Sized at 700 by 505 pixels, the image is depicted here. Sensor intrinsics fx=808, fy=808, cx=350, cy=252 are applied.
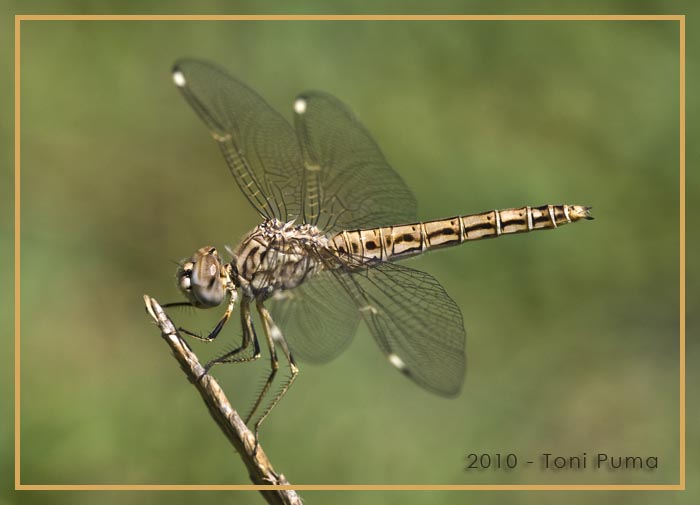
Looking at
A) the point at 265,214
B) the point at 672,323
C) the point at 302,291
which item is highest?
the point at 265,214

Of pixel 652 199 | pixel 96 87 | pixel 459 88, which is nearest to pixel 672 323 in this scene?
pixel 652 199

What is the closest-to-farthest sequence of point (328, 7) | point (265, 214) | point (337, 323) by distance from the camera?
point (337, 323) < point (265, 214) < point (328, 7)

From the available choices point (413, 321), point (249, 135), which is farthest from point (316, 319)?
point (249, 135)

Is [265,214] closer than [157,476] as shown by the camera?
Yes

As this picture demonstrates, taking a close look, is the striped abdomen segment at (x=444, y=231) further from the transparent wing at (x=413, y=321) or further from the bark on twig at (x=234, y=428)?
the bark on twig at (x=234, y=428)

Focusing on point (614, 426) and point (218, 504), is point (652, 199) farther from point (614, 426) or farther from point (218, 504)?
point (218, 504)

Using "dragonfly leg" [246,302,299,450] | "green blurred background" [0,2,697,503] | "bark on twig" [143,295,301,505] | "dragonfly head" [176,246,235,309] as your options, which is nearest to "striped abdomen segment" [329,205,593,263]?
"dragonfly leg" [246,302,299,450]

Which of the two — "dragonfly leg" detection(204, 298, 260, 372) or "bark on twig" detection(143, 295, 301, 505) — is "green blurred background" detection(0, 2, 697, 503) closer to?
"dragonfly leg" detection(204, 298, 260, 372)
